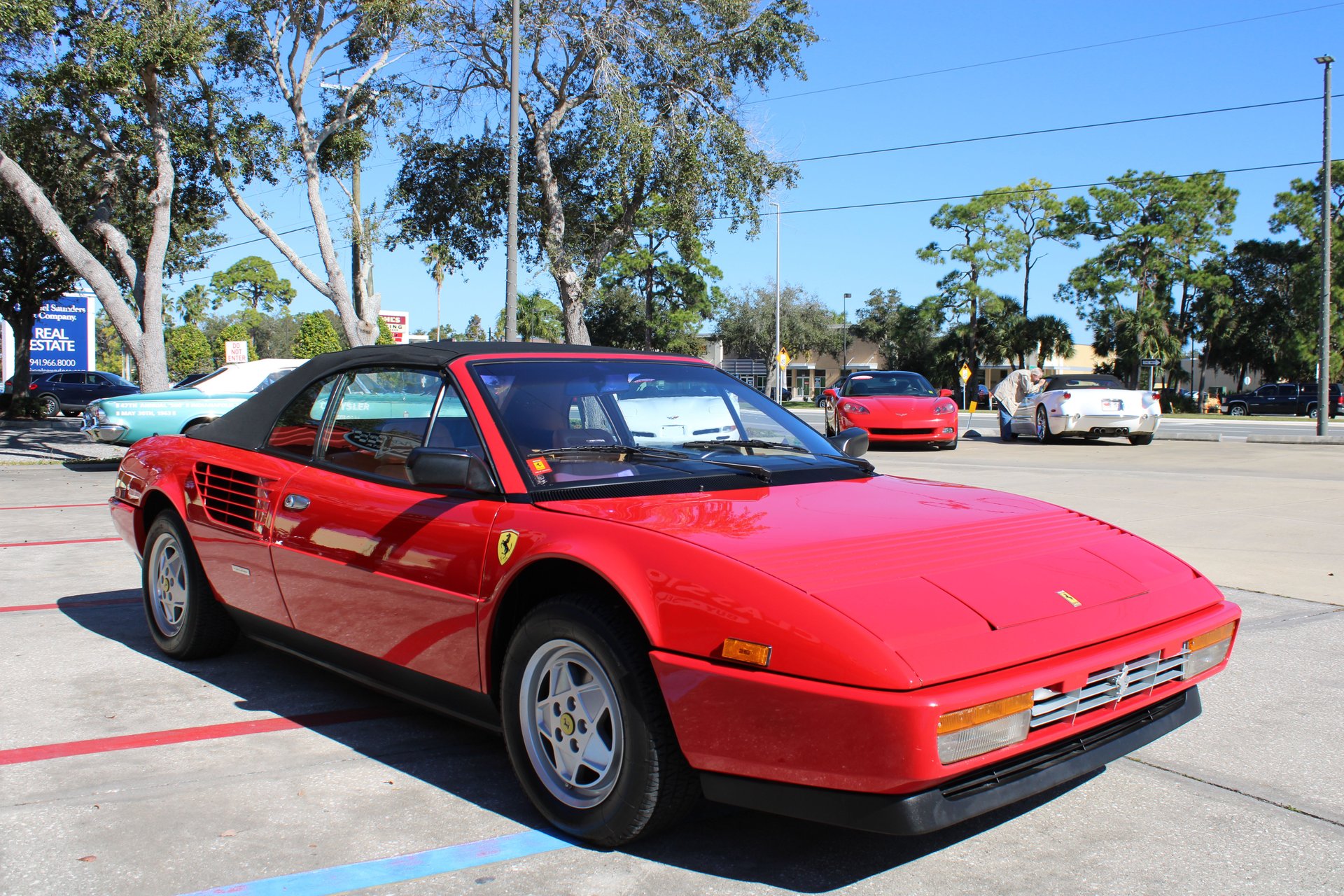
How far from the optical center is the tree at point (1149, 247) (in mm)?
54156

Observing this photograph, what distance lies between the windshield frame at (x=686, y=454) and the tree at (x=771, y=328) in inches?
2591

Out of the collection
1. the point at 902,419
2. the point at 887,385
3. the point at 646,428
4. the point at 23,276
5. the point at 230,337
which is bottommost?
the point at 902,419

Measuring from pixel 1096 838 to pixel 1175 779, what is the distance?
636 mm

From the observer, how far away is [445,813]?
10.4 ft

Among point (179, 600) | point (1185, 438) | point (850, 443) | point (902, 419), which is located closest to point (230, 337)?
point (1185, 438)

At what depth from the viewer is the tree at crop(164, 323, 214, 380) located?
253 feet

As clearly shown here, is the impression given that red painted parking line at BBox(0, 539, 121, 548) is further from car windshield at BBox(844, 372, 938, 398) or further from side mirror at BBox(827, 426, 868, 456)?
car windshield at BBox(844, 372, 938, 398)

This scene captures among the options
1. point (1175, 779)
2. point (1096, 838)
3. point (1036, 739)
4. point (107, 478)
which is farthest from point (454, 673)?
point (107, 478)

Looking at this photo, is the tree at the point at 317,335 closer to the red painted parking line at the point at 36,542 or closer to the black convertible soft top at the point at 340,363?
the red painted parking line at the point at 36,542

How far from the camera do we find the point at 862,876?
8.93ft

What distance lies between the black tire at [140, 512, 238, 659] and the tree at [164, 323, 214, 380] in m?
77.2

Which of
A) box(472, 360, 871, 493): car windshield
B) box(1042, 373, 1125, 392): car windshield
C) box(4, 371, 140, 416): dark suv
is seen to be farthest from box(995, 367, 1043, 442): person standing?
box(4, 371, 140, 416): dark suv

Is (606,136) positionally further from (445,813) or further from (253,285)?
(253,285)

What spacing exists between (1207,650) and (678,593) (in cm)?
162
